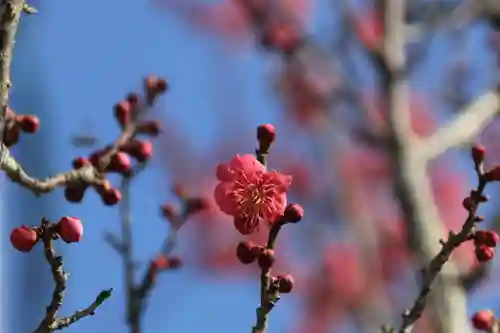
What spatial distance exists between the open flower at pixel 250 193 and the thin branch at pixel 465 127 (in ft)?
7.99

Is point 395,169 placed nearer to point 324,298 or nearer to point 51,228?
point 51,228

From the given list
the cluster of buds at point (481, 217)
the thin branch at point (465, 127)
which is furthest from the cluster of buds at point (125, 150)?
the thin branch at point (465, 127)

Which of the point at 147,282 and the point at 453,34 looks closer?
the point at 147,282

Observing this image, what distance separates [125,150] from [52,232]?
0.66 metres

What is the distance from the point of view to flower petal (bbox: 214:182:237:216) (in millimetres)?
1804

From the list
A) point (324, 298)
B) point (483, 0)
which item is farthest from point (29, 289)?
point (324, 298)

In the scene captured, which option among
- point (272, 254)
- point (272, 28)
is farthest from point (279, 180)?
point (272, 28)

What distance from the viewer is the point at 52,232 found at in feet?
4.88

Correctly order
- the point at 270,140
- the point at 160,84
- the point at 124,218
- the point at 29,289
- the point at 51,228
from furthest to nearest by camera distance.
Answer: the point at 29,289, the point at 124,218, the point at 160,84, the point at 270,140, the point at 51,228

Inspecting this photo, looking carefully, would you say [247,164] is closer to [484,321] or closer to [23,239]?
[23,239]

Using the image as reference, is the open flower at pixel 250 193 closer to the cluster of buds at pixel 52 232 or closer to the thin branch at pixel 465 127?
the cluster of buds at pixel 52 232

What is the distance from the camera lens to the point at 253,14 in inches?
213

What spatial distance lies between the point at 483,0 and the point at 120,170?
3608mm

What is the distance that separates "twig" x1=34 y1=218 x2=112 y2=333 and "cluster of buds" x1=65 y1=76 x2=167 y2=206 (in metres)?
0.34
